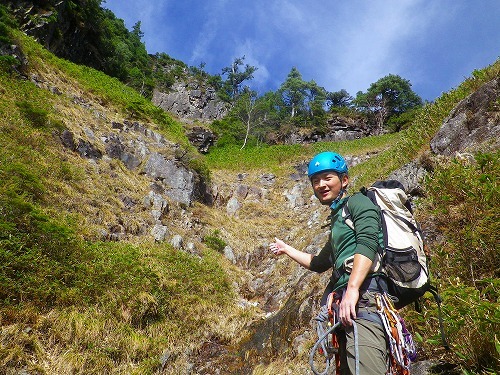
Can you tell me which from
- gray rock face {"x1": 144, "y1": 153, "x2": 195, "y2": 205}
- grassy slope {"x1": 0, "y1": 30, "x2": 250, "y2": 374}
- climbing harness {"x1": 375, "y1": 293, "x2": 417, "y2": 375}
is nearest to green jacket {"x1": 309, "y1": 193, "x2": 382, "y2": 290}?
climbing harness {"x1": 375, "y1": 293, "x2": 417, "y2": 375}

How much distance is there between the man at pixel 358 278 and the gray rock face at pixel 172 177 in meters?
10.3

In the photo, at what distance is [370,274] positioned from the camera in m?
2.18

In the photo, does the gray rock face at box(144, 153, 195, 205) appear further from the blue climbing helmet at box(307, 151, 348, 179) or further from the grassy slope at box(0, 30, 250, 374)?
the blue climbing helmet at box(307, 151, 348, 179)

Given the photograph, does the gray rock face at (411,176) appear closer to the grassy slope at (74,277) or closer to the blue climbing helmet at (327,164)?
the blue climbing helmet at (327,164)

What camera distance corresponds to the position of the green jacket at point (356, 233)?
208 cm

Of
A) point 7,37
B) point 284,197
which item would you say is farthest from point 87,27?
point 284,197

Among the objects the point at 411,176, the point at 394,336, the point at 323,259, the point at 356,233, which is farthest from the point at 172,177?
the point at 394,336

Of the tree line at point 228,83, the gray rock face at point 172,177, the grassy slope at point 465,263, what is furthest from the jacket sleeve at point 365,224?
the tree line at point 228,83

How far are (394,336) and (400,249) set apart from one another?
0.59 meters

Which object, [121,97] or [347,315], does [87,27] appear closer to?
[121,97]

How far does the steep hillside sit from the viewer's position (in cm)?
369

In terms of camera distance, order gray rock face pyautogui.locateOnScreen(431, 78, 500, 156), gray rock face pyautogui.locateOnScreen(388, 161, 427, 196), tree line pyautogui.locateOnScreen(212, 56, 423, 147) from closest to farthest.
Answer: gray rock face pyautogui.locateOnScreen(431, 78, 500, 156) → gray rock face pyautogui.locateOnScreen(388, 161, 427, 196) → tree line pyautogui.locateOnScreen(212, 56, 423, 147)

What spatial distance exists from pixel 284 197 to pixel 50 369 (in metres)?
14.5

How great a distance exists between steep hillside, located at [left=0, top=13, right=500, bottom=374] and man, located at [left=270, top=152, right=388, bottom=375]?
0.82 m
